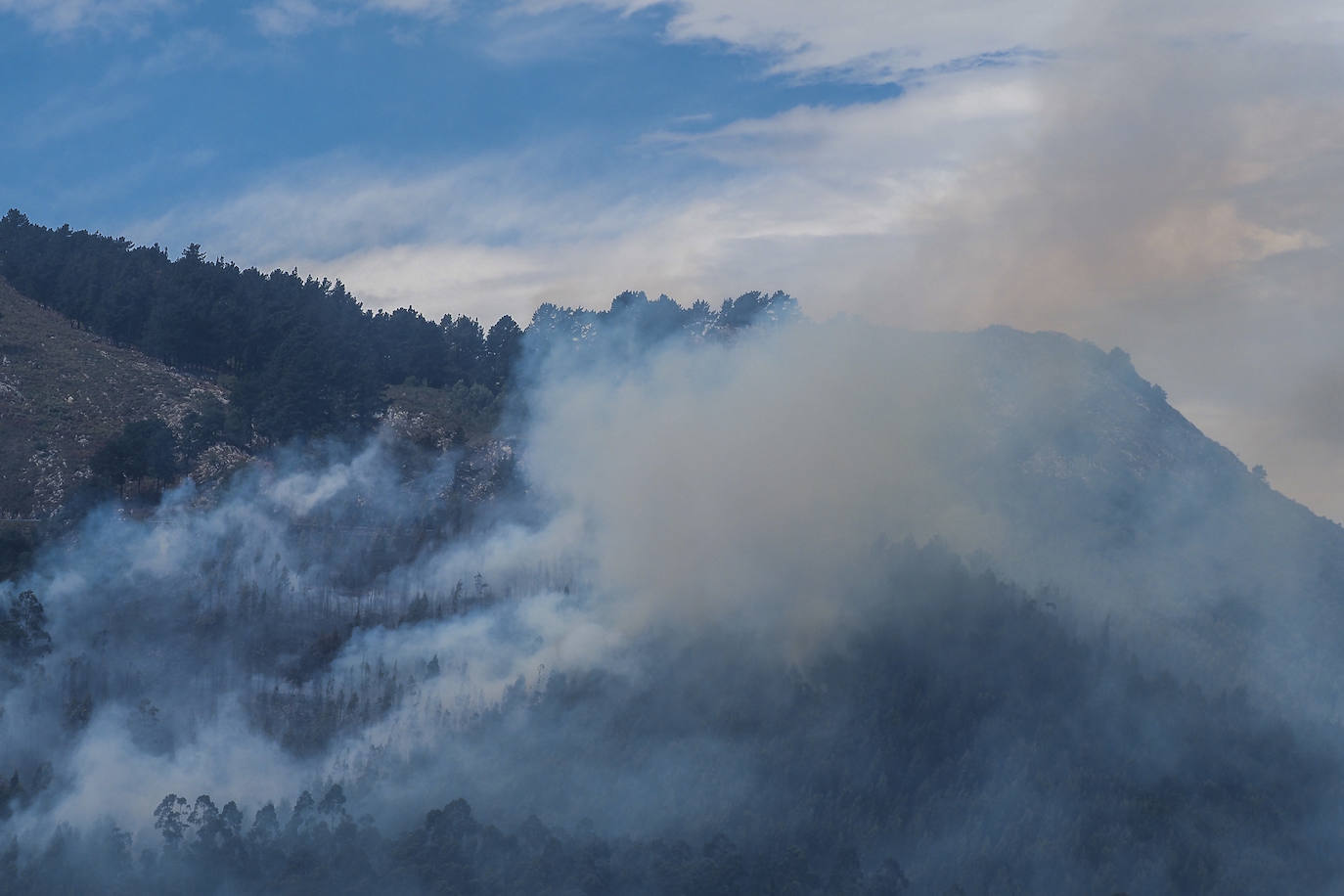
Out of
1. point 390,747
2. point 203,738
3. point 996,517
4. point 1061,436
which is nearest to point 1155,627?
point 996,517

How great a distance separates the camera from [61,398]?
365 feet

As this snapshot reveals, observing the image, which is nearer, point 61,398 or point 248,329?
point 61,398

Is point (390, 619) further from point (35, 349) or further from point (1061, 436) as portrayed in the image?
point (1061, 436)

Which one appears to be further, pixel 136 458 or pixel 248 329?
pixel 248 329

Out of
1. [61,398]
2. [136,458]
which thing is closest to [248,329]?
[61,398]

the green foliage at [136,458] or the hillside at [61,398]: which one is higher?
the hillside at [61,398]

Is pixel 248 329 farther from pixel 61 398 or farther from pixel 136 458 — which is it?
pixel 136 458

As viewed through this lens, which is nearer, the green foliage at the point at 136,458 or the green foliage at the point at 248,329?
the green foliage at the point at 136,458

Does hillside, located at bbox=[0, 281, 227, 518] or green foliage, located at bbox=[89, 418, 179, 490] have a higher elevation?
hillside, located at bbox=[0, 281, 227, 518]

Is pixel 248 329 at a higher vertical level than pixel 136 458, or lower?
higher

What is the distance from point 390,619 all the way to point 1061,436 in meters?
79.8

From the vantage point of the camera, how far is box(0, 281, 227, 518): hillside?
101125mm

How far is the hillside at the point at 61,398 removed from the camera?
3981 inches

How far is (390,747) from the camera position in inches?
3282
